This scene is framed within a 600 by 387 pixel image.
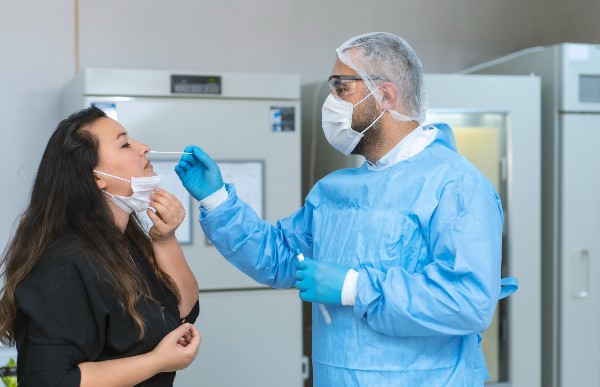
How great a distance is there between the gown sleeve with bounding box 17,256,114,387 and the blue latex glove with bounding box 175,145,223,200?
0.39 meters

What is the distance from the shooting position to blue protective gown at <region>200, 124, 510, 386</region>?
1.55 m

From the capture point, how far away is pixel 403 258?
1.67 m

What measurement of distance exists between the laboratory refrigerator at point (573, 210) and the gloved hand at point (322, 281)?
5.00 ft

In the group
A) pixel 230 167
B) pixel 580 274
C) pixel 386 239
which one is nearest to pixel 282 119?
pixel 230 167

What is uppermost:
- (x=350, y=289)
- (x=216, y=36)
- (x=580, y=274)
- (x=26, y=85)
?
(x=216, y=36)

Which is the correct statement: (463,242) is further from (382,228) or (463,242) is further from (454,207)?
(382,228)

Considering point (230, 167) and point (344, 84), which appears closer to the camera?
point (344, 84)

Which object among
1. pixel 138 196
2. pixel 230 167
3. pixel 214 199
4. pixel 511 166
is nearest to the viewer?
pixel 138 196

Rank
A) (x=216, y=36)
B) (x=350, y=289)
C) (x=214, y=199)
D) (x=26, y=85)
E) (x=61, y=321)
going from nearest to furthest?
(x=61, y=321), (x=350, y=289), (x=214, y=199), (x=26, y=85), (x=216, y=36)

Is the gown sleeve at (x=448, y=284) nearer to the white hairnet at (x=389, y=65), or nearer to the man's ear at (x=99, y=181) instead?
the white hairnet at (x=389, y=65)

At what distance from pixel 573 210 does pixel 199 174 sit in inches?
63.8

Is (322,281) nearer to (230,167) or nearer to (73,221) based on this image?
(73,221)

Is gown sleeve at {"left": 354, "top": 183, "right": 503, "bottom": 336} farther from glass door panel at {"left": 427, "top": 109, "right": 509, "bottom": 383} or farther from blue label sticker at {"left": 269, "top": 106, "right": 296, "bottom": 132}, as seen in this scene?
glass door panel at {"left": 427, "top": 109, "right": 509, "bottom": 383}

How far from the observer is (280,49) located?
3354 mm
